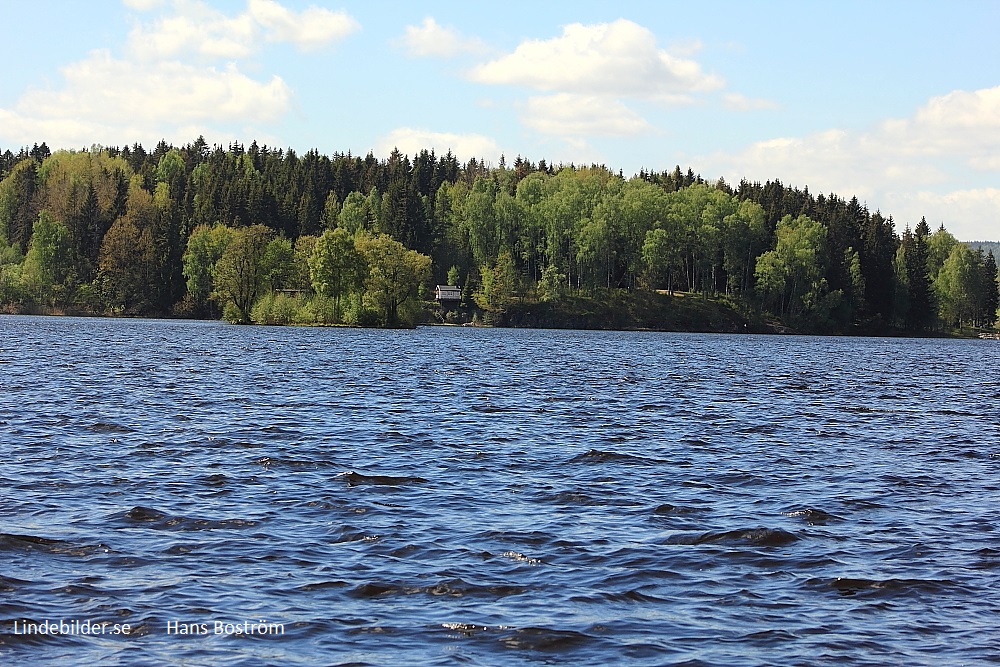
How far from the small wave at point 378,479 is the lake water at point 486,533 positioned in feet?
0.33

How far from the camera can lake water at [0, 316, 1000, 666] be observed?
557 inches

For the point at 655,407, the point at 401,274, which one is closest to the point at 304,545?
the point at 655,407

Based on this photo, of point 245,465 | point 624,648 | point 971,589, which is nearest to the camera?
point 624,648

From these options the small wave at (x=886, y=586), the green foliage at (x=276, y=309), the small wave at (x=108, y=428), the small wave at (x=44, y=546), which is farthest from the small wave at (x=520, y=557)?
the green foliage at (x=276, y=309)

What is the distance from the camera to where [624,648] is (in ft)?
45.5

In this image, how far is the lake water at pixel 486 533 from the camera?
1414cm

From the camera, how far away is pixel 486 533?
19766 mm

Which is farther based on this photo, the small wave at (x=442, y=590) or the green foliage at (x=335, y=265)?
the green foliage at (x=335, y=265)

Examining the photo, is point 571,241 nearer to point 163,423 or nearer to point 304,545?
point 163,423

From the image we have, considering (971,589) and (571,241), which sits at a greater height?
(571,241)

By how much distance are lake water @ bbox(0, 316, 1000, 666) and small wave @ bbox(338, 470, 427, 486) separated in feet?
0.33

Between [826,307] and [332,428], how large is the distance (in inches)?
6250

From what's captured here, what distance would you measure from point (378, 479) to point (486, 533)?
5765 mm

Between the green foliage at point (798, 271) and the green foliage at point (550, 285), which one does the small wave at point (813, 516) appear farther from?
the green foliage at point (798, 271)
